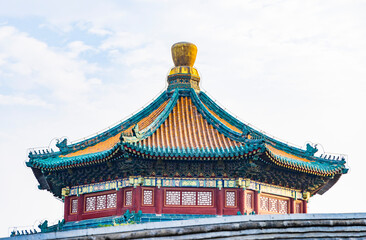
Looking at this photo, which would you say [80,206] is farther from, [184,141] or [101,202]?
[184,141]

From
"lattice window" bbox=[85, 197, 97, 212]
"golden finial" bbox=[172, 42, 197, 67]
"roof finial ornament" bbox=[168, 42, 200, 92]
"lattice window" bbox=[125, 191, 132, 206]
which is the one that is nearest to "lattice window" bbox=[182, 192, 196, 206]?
"lattice window" bbox=[125, 191, 132, 206]

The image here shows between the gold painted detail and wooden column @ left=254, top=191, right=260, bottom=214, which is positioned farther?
wooden column @ left=254, top=191, right=260, bottom=214

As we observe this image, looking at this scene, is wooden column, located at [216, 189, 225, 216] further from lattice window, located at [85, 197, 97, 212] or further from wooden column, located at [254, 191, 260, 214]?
lattice window, located at [85, 197, 97, 212]

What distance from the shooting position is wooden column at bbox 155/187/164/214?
25.4m

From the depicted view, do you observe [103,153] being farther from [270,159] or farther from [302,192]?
[302,192]

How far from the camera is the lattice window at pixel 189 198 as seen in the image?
1014 inches

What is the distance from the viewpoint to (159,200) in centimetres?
2555

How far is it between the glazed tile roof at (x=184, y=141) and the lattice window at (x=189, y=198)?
140 cm

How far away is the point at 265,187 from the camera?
27172 mm

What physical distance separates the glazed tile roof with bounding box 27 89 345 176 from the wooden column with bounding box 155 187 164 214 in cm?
129

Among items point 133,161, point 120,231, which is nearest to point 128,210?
point 133,161

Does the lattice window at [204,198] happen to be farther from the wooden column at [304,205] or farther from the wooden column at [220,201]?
the wooden column at [304,205]

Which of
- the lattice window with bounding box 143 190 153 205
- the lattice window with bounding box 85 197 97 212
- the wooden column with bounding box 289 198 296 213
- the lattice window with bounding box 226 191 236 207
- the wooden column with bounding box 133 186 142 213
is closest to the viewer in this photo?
the wooden column with bounding box 133 186 142 213

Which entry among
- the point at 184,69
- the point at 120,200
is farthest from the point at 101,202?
the point at 184,69
